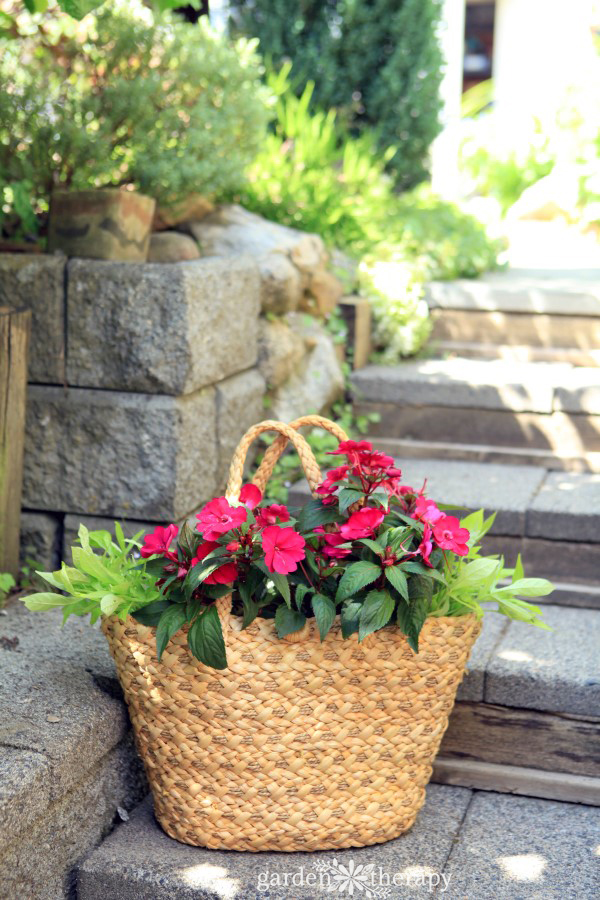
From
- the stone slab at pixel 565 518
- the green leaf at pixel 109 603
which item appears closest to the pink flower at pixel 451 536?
the green leaf at pixel 109 603

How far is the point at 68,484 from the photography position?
298 cm

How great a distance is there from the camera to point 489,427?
381cm

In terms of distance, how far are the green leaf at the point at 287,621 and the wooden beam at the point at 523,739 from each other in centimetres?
77

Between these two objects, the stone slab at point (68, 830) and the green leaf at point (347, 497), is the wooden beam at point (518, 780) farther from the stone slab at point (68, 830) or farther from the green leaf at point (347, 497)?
the green leaf at point (347, 497)

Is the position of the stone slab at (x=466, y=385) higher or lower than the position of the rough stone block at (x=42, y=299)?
lower

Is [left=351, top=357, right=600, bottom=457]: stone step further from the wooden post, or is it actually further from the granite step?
the wooden post

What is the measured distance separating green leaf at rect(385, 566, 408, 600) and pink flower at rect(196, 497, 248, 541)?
0.30m

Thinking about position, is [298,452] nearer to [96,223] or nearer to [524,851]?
[524,851]

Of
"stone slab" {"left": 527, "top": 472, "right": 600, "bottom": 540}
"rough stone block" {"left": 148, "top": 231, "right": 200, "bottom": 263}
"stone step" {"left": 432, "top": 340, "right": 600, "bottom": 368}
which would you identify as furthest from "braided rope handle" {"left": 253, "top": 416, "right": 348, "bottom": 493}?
"stone step" {"left": 432, "top": 340, "right": 600, "bottom": 368}

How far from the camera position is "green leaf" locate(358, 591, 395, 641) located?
6.36 ft

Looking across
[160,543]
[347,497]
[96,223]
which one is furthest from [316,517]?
[96,223]

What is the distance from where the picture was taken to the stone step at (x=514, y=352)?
13.7 feet

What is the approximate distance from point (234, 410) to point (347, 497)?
128 centimetres

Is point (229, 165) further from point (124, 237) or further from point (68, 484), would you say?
point (68, 484)
